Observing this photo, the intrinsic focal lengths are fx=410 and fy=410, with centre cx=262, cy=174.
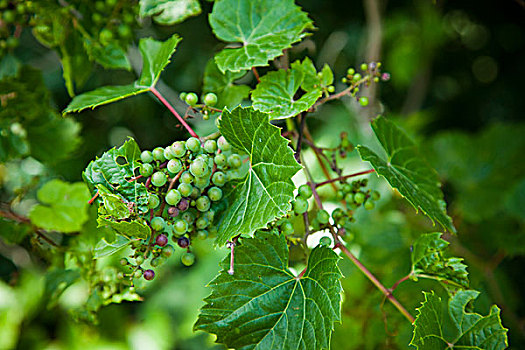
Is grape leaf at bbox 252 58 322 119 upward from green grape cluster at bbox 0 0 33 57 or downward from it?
upward

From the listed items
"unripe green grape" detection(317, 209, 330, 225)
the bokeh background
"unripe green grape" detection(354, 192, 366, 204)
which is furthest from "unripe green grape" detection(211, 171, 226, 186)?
the bokeh background

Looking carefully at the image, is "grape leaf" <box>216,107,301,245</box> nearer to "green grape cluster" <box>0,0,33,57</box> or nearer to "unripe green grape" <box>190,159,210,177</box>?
"unripe green grape" <box>190,159,210,177</box>

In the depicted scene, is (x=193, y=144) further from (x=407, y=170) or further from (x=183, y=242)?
(x=407, y=170)

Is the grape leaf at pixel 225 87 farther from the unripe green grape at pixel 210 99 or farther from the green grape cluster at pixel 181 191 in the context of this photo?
the green grape cluster at pixel 181 191

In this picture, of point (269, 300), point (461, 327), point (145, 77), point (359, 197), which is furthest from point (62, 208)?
point (461, 327)

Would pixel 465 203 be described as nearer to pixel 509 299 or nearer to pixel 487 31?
pixel 509 299

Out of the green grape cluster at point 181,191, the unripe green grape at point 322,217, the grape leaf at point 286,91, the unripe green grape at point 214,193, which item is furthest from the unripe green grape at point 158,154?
the unripe green grape at point 322,217

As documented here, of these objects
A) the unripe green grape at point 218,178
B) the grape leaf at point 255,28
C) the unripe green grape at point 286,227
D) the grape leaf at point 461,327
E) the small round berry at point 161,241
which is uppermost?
the grape leaf at point 255,28
